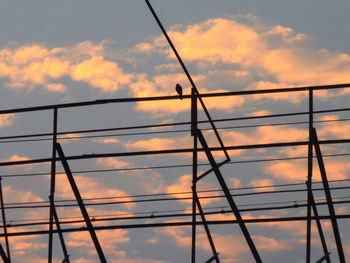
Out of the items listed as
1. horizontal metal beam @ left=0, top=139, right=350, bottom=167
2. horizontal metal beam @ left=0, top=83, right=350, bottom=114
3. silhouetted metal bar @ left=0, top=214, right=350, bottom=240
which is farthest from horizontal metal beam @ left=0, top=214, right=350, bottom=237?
horizontal metal beam @ left=0, top=83, right=350, bottom=114

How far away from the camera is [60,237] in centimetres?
1717

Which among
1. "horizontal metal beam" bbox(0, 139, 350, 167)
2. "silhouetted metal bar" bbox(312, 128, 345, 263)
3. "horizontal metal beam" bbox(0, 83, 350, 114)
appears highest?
"horizontal metal beam" bbox(0, 83, 350, 114)

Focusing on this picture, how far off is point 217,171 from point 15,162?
423 cm

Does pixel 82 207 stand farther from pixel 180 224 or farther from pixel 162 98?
pixel 162 98

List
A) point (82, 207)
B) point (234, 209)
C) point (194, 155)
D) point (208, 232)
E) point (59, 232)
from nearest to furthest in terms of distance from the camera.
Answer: point (234, 209) → point (194, 155) → point (82, 207) → point (59, 232) → point (208, 232)

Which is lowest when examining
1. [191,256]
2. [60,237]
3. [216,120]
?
[191,256]

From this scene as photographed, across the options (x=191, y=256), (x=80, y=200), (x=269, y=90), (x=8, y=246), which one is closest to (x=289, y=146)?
(x=269, y=90)

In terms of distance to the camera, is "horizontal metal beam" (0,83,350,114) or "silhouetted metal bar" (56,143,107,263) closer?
"horizontal metal beam" (0,83,350,114)

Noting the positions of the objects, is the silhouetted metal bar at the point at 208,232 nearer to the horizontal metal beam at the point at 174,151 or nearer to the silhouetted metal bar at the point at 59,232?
the horizontal metal beam at the point at 174,151

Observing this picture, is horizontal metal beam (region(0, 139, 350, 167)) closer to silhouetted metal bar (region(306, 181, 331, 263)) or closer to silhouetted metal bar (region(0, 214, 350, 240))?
silhouetted metal bar (region(306, 181, 331, 263))

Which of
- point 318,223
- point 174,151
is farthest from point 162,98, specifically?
point 318,223

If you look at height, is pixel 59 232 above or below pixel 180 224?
above

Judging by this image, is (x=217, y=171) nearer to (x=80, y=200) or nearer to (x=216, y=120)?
(x=216, y=120)

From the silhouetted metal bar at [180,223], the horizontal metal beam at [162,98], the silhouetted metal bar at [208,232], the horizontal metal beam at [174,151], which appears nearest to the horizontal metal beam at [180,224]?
the silhouetted metal bar at [180,223]
